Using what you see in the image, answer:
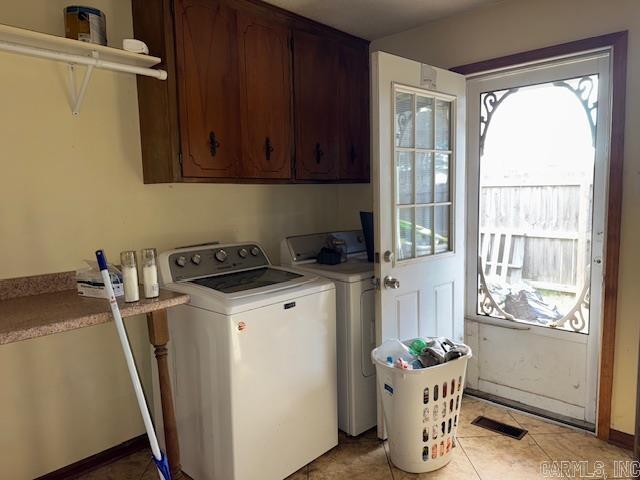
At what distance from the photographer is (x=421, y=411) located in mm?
2041

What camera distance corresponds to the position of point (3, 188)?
1.85 meters

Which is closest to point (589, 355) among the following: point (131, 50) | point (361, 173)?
point (361, 173)

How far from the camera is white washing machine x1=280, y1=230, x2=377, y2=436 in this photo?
7.57 ft

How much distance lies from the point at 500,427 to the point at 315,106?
212 cm

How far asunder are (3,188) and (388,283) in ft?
5.79

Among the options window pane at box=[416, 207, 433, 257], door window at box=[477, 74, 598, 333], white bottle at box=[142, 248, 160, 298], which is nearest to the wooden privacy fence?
door window at box=[477, 74, 598, 333]

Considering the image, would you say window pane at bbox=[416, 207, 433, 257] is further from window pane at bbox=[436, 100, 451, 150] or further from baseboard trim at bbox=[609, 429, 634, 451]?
baseboard trim at bbox=[609, 429, 634, 451]

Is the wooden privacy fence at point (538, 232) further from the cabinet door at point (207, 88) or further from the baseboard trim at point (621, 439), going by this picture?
the cabinet door at point (207, 88)

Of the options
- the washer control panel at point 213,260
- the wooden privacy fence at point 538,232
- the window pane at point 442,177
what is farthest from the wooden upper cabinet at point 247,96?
the wooden privacy fence at point 538,232

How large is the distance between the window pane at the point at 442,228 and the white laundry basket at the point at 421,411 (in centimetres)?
68

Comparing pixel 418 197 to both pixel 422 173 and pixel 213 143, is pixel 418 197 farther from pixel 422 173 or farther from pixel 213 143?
pixel 213 143

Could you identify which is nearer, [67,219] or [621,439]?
[67,219]

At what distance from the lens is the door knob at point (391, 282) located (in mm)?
2243

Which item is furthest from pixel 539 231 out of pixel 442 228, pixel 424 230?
pixel 424 230
